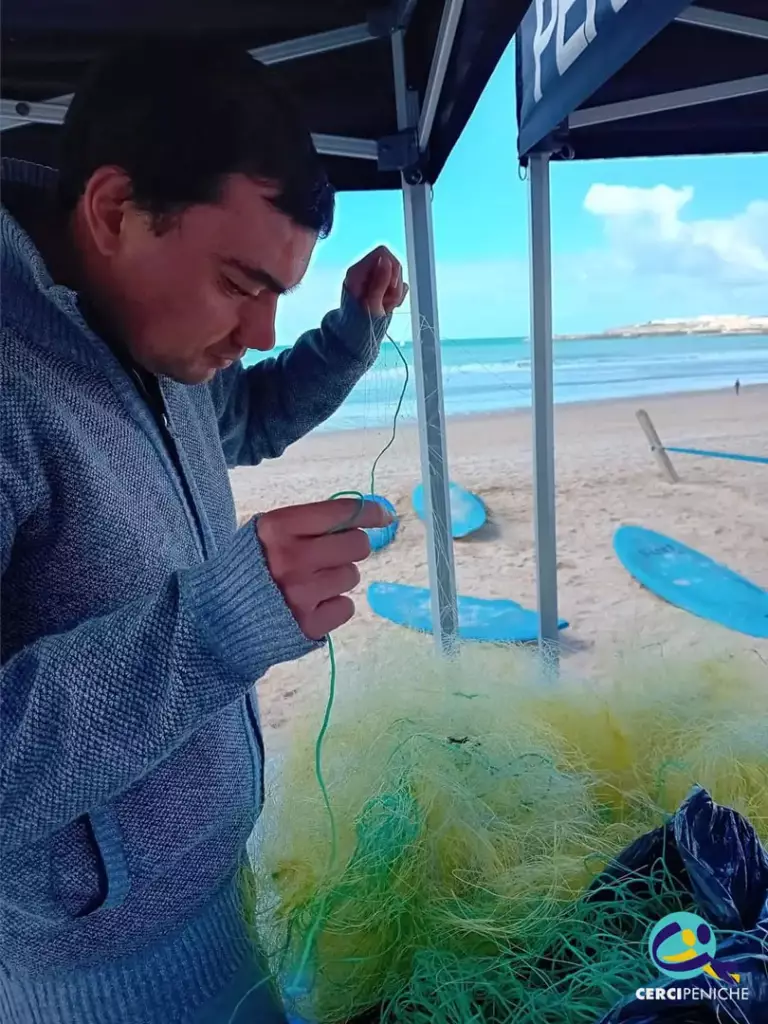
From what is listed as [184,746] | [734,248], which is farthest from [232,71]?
[734,248]

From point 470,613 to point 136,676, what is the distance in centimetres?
287

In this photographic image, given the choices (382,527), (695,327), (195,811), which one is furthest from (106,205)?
(695,327)

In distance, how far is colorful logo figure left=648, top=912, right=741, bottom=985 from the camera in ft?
1.59

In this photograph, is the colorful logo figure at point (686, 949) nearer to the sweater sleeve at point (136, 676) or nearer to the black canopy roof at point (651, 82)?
the sweater sleeve at point (136, 676)

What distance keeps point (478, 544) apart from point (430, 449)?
3.21 metres

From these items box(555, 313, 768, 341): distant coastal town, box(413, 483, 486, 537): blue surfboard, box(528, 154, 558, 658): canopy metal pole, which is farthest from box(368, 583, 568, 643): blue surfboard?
box(555, 313, 768, 341): distant coastal town

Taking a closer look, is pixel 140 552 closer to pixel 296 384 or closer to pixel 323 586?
pixel 323 586

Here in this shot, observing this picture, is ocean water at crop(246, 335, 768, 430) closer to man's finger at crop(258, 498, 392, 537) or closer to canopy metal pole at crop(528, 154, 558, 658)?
canopy metal pole at crop(528, 154, 558, 658)

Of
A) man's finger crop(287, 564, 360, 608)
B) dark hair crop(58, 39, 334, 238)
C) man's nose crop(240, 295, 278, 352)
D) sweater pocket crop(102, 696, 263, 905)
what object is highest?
dark hair crop(58, 39, 334, 238)

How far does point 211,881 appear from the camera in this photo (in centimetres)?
64

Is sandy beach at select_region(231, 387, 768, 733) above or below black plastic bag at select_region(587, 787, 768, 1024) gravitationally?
below

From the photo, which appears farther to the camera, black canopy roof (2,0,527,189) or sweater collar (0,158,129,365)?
black canopy roof (2,0,527,189)

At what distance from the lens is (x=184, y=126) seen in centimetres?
52

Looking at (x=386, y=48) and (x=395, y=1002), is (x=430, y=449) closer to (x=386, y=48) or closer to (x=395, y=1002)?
(x=386, y=48)
